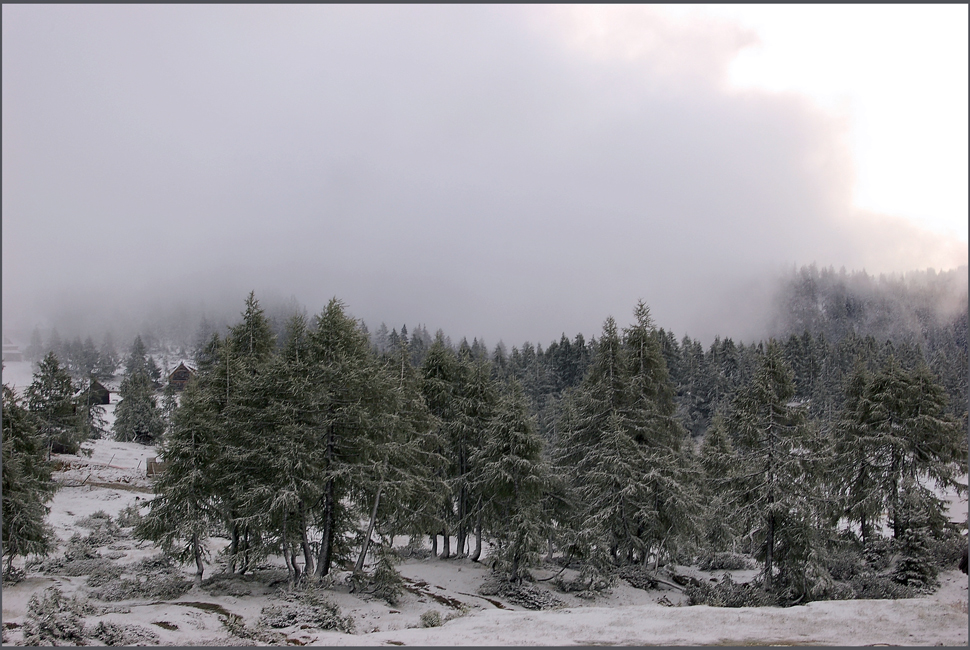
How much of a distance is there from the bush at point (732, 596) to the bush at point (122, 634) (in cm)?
2061

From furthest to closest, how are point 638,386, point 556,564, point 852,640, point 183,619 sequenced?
point 556,564 < point 638,386 < point 183,619 < point 852,640

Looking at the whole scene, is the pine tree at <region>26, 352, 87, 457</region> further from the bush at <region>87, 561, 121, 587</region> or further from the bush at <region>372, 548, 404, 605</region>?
the bush at <region>372, 548, 404, 605</region>

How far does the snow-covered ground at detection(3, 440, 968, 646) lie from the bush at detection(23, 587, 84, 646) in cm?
48

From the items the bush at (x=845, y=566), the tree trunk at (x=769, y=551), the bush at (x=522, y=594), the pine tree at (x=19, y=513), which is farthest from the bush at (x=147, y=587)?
the bush at (x=845, y=566)

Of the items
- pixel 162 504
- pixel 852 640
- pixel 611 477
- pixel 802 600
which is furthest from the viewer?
pixel 611 477

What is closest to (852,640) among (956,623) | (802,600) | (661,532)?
(956,623)

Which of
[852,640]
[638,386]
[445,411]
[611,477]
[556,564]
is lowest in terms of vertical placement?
[556,564]

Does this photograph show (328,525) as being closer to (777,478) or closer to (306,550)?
(306,550)

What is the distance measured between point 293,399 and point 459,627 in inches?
433

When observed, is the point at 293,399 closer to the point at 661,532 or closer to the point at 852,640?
the point at 661,532

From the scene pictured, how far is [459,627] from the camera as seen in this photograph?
16359 mm

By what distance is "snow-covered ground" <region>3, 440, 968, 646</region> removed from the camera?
14305mm

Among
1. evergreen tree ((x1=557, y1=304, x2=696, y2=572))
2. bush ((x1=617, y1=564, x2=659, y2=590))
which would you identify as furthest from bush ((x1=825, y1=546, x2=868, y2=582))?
bush ((x1=617, y1=564, x2=659, y2=590))

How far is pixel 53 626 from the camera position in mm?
13672
